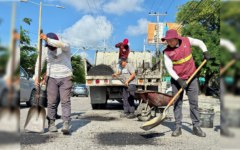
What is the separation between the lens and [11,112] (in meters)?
0.73

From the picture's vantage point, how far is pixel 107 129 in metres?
4.76

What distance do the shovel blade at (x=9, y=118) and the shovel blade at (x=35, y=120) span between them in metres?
3.35

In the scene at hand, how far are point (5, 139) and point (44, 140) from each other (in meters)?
3.13

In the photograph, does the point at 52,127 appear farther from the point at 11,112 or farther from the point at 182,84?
the point at 11,112

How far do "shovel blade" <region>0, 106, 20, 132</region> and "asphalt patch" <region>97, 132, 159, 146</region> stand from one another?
114 inches

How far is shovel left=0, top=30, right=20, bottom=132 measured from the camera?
0.66 meters

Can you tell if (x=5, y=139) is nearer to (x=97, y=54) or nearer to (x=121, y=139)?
(x=121, y=139)

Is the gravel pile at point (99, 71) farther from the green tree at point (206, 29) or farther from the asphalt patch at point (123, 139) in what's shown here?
the green tree at point (206, 29)

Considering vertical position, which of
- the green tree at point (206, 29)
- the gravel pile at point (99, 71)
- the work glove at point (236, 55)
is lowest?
the work glove at point (236, 55)

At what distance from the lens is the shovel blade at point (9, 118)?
0.71 meters

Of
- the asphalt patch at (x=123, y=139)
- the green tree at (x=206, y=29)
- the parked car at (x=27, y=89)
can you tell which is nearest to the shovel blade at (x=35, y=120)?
the asphalt patch at (x=123, y=139)

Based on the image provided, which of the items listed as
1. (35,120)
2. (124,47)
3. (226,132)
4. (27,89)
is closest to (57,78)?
(35,120)

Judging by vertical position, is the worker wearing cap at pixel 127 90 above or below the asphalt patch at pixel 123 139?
above

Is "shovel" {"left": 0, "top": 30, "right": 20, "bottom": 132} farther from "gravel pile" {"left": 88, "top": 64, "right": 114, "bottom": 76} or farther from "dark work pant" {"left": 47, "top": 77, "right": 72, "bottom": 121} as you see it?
Answer: "gravel pile" {"left": 88, "top": 64, "right": 114, "bottom": 76}
